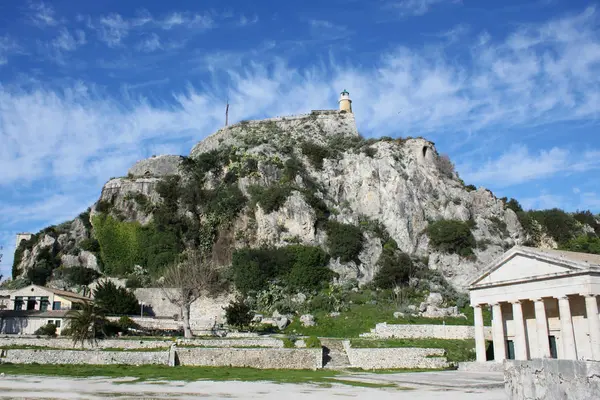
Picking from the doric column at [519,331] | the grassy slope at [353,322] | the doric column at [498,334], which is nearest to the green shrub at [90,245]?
the grassy slope at [353,322]

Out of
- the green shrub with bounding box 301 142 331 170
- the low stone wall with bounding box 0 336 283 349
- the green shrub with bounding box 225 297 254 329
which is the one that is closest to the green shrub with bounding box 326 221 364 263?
the green shrub with bounding box 301 142 331 170

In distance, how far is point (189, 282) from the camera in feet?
139

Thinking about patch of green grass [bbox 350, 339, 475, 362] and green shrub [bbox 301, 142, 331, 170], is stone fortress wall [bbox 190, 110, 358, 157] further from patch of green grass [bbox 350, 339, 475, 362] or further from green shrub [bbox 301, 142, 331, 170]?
patch of green grass [bbox 350, 339, 475, 362]

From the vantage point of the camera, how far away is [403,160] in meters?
71.9

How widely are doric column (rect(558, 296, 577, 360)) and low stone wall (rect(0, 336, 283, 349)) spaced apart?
54.7 feet

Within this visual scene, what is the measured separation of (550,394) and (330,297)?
134 ft

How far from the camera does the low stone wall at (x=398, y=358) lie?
33.3 m

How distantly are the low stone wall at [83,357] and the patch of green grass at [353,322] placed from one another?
1303cm

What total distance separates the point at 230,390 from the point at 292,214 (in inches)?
1673

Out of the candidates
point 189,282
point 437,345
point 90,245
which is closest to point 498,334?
point 437,345

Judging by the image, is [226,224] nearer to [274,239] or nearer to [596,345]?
[274,239]

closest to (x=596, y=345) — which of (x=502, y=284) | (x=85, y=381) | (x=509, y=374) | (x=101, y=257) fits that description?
(x=502, y=284)

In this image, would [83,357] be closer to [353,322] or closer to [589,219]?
[353,322]

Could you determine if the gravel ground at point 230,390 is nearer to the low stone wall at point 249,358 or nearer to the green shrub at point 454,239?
the low stone wall at point 249,358
